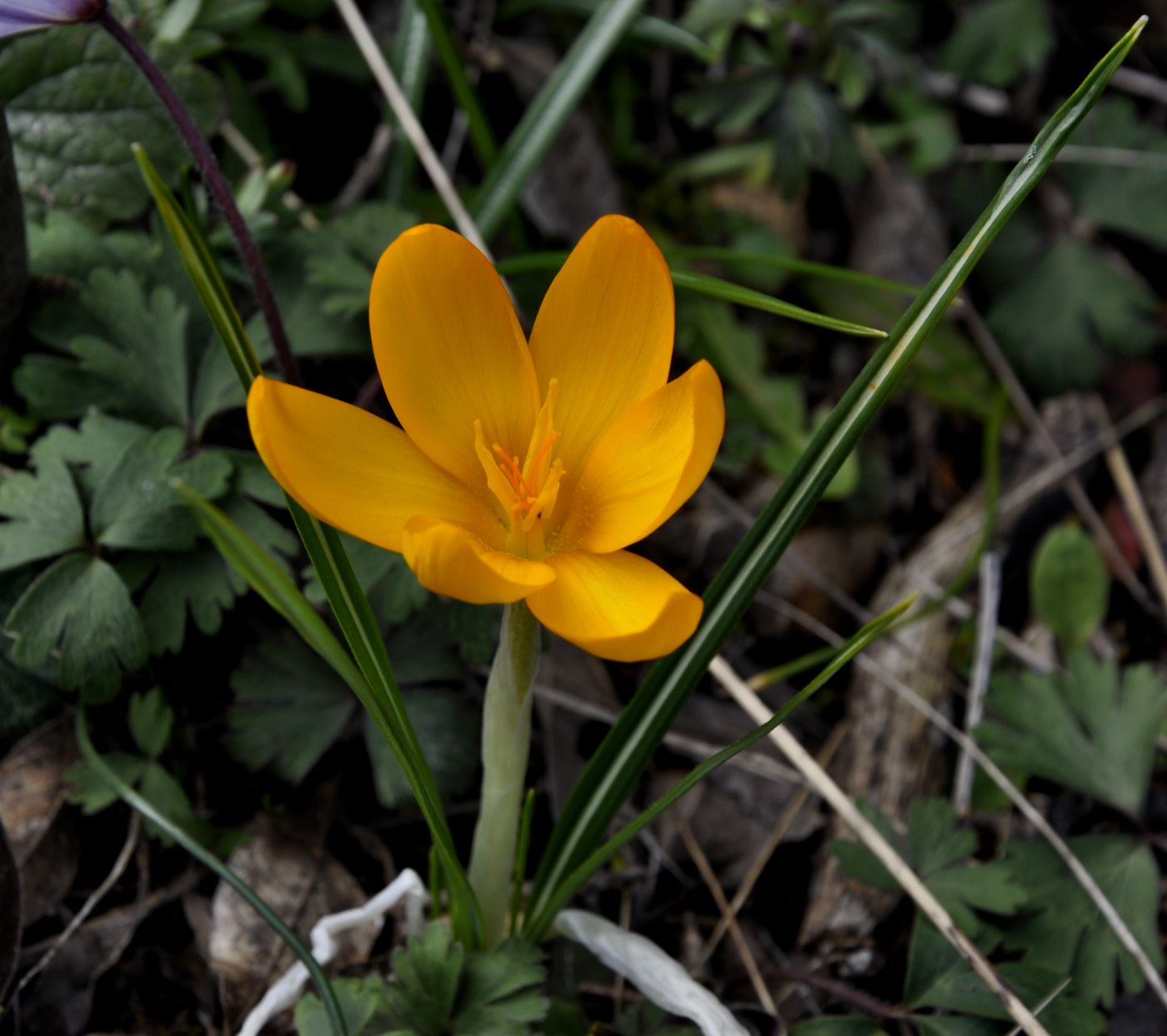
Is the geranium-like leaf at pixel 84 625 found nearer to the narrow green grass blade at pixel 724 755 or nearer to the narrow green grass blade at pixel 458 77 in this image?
the narrow green grass blade at pixel 724 755

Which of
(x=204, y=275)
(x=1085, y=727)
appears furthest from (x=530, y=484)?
(x=1085, y=727)

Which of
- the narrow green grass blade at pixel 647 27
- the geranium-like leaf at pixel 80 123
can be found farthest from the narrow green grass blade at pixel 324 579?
the narrow green grass blade at pixel 647 27

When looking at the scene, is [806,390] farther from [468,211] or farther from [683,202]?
[468,211]

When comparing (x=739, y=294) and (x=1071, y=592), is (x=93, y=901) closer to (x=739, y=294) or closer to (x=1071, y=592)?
(x=739, y=294)

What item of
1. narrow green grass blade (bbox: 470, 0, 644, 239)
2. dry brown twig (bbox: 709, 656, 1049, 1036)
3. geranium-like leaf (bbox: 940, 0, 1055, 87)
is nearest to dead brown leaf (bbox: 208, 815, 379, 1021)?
dry brown twig (bbox: 709, 656, 1049, 1036)

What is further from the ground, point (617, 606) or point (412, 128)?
point (412, 128)

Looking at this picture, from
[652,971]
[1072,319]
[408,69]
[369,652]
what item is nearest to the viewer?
[369,652]

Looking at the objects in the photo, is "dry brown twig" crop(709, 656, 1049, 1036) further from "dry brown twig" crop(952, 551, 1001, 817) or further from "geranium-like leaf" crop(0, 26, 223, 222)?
"geranium-like leaf" crop(0, 26, 223, 222)
